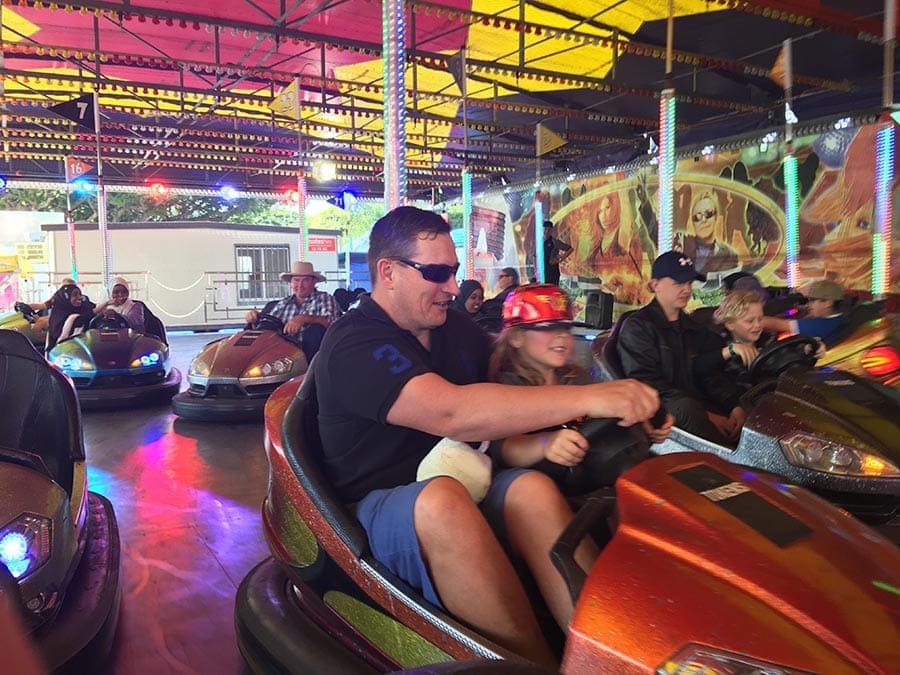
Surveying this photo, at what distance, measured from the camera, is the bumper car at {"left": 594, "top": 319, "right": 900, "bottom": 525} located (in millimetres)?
1772

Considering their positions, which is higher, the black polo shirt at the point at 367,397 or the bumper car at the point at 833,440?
the black polo shirt at the point at 367,397

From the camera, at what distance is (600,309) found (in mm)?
5918

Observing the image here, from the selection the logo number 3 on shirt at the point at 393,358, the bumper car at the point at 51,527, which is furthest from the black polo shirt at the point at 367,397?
the bumper car at the point at 51,527

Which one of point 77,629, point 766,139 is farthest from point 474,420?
point 766,139

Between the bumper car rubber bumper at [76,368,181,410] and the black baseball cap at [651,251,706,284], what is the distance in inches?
141

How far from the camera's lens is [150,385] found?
16.0 feet

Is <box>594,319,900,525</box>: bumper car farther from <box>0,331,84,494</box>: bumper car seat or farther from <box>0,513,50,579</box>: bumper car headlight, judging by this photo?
<box>0,331,84,494</box>: bumper car seat

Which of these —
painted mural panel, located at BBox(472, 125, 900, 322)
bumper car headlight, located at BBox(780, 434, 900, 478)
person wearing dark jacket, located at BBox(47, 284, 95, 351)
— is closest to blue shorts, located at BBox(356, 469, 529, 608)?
bumper car headlight, located at BBox(780, 434, 900, 478)

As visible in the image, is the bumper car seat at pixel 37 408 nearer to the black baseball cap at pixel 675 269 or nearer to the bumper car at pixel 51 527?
the bumper car at pixel 51 527

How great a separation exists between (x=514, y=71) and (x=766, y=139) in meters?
3.02

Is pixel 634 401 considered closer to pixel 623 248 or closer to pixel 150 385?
pixel 150 385

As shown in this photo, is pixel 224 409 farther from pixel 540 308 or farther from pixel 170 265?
pixel 170 265

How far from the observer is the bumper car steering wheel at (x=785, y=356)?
235 centimetres

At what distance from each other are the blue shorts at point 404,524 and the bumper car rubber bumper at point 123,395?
388 centimetres
